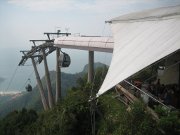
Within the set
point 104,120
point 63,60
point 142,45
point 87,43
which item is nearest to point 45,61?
point 63,60

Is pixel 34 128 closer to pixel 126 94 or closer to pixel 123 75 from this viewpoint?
pixel 126 94

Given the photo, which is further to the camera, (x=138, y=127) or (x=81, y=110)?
(x=81, y=110)

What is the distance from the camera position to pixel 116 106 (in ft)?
62.3

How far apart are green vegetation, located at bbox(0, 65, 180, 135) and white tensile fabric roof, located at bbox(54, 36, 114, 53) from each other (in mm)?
2840

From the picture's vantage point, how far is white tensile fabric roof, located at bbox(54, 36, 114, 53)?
27.0 metres

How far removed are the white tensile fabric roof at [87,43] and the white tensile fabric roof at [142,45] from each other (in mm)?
10052

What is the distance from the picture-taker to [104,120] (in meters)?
17.7

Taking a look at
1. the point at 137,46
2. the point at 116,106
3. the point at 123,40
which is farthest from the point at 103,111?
the point at 137,46

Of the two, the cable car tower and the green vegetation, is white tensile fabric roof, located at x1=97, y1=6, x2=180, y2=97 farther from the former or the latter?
the cable car tower

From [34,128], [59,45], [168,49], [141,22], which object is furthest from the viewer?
[59,45]

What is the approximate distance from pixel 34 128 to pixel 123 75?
48.2ft

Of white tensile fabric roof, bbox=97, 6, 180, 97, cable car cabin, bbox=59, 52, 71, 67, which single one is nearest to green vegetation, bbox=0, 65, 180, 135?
white tensile fabric roof, bbox=97, 6, 180, 97

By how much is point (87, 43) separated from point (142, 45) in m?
18.2

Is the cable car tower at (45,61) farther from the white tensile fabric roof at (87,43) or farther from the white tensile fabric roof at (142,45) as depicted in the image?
the white tensile fabric roof at (142,45)
